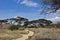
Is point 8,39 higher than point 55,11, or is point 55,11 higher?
point 55,11

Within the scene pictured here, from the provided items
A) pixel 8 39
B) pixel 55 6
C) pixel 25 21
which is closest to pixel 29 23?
pixel 25 21

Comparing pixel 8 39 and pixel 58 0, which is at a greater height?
pixel 58 0

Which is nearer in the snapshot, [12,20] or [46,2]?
[46,2]

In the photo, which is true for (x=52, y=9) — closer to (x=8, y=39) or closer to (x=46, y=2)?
(x=46, y=2)

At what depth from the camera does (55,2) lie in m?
18.9

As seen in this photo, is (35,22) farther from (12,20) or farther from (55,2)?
(55,2)

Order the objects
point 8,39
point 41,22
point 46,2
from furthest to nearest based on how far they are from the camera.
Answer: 1. point 41,22
2. point 8,39
3. point 46,2

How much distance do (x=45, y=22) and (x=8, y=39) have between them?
195 feet

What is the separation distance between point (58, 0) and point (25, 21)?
2674 inches

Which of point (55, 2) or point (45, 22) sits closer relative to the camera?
point (55, 2)

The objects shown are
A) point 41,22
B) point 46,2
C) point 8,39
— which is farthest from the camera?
point 41,22

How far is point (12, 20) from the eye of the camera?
86.7 metres

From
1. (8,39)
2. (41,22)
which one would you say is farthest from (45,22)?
(8,39)

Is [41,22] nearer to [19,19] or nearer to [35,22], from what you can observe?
[35,22]
